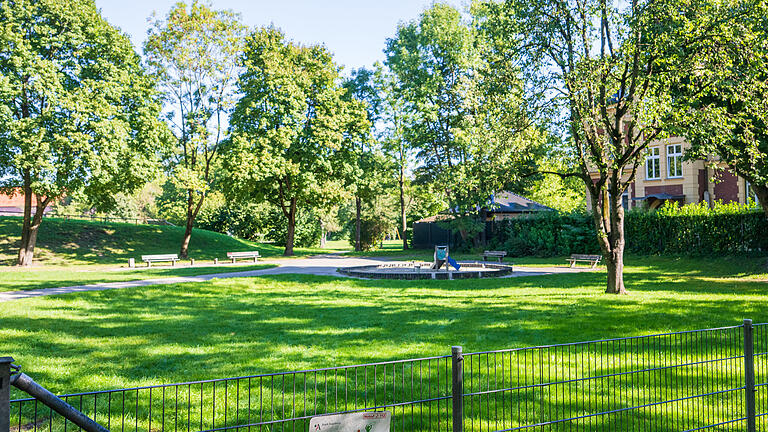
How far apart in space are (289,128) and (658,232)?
75.5 feet

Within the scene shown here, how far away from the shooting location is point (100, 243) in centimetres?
3709

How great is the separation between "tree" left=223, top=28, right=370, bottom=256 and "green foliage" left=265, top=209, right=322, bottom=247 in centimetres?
1348

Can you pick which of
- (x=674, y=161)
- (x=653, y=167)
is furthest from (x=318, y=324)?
(x=653, y=167)

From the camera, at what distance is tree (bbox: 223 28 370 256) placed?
35.5 meters

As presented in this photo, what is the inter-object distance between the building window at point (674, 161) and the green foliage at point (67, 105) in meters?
33.6

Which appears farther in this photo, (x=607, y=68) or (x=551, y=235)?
(x=551, y=235)

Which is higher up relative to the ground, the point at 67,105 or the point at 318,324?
the point at 67,105

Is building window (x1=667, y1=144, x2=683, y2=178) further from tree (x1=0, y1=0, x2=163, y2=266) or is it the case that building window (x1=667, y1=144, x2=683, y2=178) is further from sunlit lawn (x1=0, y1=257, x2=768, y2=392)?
tree (x1=0, y1=0, x2=163, y2=266)

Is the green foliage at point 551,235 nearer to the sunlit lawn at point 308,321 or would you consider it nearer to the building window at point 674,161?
the building window at point 674,161

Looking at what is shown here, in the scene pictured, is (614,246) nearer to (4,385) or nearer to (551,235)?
(4,385)

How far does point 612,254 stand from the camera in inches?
620

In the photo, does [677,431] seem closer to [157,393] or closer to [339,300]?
[157,393]

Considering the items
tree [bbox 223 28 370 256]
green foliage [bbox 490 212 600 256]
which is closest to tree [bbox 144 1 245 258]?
tree [bbox 223 28 370 256]

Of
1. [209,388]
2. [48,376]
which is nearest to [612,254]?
[209,388]
